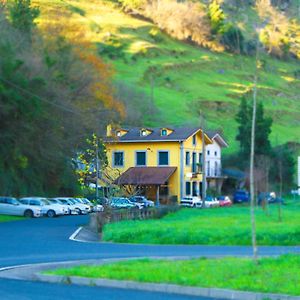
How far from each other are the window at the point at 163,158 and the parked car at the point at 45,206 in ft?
63.9

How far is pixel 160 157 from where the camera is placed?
74562 mm

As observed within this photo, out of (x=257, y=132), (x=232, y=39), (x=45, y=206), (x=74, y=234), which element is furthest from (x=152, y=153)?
(x=232, y=39)

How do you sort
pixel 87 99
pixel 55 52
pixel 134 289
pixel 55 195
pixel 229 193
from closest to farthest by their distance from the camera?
pixel 134 289
pixel 55 195
pixel 87 99
pixel 55 52
pixel 229 193

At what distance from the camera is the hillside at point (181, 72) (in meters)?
103

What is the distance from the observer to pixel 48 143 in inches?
2280

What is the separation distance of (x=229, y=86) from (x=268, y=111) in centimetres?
1255

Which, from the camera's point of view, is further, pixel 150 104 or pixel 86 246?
pixel 150 104

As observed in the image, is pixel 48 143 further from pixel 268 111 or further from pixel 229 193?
pixel 268 111

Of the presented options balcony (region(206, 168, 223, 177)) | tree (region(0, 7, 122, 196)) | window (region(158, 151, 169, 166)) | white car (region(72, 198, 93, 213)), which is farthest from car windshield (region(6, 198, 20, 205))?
balcony (region(206, 168, 223, 177))

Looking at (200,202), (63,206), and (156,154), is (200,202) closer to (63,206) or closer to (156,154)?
(156,154)

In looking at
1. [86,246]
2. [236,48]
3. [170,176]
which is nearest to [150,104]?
[170,176]

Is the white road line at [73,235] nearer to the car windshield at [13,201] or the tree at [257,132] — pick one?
the car windshield at [13,201]

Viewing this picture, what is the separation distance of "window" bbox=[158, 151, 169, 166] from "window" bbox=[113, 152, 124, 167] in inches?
148

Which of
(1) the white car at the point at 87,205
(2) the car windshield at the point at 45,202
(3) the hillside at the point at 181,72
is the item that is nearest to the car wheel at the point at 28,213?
(2) the car windshield at the point at 45,202
